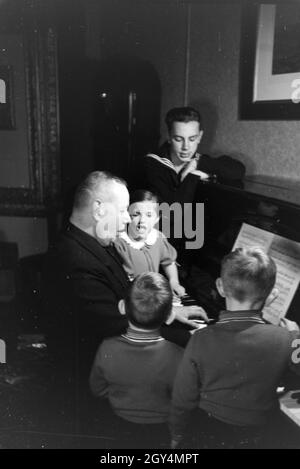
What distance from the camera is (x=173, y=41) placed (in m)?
1.07

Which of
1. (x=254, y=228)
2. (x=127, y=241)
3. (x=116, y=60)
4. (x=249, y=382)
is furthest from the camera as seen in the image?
(x=116, y=60)

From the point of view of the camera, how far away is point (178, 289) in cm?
101

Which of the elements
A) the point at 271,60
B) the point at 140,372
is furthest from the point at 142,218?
the point at 271,60

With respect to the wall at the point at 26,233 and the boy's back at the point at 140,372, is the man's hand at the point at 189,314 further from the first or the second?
the wall at the point at 26,233

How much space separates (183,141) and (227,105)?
0.56ft

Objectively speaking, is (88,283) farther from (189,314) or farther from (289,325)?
(289,325)

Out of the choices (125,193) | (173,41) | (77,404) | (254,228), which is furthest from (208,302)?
(173,41)

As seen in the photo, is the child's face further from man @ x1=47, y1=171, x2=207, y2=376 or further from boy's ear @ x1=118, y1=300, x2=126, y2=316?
boy's ear @ x1=118, y1=300, x2=126, y2=316

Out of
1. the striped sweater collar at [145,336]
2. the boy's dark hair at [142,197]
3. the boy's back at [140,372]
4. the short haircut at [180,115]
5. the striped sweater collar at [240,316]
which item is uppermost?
the short haircut at [180,115]

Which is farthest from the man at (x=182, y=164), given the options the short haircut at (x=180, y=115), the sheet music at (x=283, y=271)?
Answer: the sheet music at (x=283, y=271)

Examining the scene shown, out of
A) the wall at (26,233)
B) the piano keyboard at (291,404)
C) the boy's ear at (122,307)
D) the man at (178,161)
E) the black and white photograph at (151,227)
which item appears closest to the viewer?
the piano keyboard at (291,404)

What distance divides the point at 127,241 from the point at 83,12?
0.59m

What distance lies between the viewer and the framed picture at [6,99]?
104 centimetres
